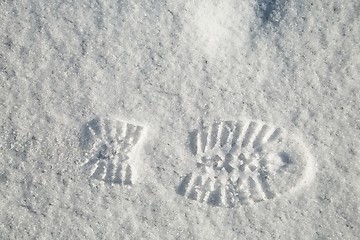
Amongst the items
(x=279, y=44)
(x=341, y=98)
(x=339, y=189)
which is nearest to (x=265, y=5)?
(x=279, y=44)

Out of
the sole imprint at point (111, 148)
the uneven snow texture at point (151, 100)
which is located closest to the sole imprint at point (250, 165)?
the uneven snow texture at point (151, 100)

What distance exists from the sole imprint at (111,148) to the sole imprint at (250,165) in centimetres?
22

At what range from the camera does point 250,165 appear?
1.22 meters

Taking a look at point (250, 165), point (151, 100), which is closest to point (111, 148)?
point (151, 100)

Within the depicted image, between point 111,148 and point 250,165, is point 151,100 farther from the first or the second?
point 250,165

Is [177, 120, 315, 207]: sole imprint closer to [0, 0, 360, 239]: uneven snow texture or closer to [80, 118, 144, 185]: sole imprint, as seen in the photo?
[0, 0, 360, 239]: uneven snow texture

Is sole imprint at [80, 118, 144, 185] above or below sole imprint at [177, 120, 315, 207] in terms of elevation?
below

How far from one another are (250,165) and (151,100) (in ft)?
1.23

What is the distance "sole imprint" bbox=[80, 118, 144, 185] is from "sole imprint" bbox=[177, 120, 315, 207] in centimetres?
22

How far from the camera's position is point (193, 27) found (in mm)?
1252

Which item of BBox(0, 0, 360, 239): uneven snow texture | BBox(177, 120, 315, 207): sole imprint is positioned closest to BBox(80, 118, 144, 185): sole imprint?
BBox(0, 0, 360, 239): uneven snow texture

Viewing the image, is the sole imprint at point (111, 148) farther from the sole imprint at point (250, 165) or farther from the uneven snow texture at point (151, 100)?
the sole imprint at point (250, 165)

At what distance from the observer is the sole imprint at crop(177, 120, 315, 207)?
1.22m

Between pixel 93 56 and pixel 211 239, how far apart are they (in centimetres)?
69
